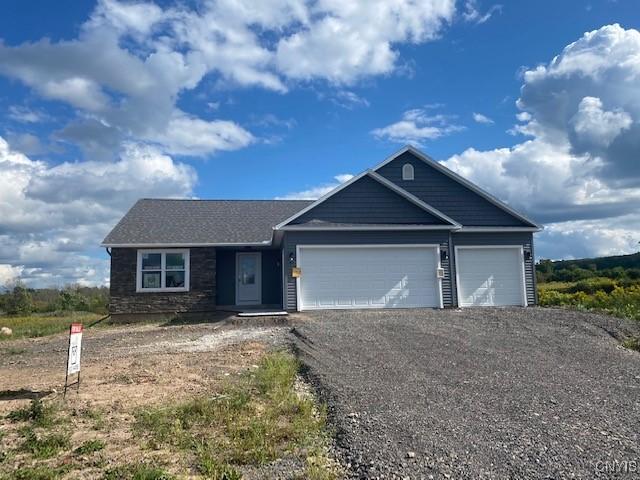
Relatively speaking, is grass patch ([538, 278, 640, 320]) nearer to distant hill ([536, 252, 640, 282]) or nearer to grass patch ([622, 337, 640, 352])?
grass patch ([622, 337, 640, 352])

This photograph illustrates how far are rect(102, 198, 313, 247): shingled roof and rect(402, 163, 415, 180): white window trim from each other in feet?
17.4

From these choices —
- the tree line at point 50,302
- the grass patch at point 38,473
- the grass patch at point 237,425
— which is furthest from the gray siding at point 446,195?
the tree line at point 50,302

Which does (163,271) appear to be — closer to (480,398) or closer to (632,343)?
(480,398)

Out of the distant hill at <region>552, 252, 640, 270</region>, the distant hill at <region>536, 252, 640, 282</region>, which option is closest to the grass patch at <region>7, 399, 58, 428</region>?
the distant hill at <region>536, 252, 640, 282</region>

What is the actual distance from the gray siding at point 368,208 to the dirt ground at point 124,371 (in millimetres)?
3794

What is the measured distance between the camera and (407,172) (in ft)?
56.6

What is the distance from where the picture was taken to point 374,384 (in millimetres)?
6402

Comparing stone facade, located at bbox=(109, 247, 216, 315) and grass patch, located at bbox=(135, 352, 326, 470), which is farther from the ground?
stone facade, located at bbox=(109, 247, 216, 315)

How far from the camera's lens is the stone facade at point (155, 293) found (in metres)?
16.6

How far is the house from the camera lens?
14.8 m

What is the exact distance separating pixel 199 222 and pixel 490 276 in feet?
35.2

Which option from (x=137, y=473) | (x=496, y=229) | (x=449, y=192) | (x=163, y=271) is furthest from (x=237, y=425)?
(x=449, y=192)

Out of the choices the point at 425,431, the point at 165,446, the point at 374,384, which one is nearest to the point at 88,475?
the point at 165,446

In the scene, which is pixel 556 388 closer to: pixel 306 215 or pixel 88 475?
pixel 88 475
